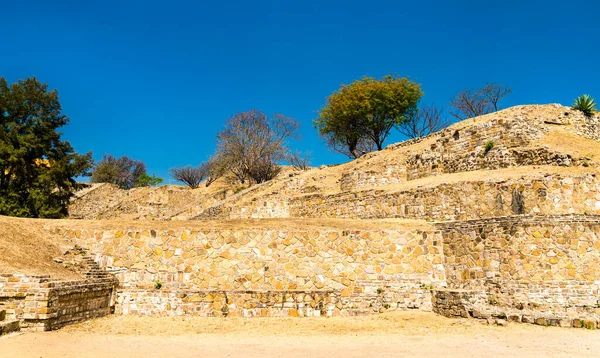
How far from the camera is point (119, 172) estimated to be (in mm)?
68438

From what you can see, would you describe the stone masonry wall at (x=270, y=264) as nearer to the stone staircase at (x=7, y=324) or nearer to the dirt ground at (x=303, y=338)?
the dirt ground at (x=303, y=338)

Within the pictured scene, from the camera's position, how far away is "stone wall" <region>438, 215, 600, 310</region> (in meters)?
14.1

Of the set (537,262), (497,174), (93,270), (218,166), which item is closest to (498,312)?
(537,262)

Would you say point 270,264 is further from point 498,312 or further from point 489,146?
point 489,146

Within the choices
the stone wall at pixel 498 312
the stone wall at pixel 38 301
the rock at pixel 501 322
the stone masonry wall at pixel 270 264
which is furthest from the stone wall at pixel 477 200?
the stone wall at pixel 38 301

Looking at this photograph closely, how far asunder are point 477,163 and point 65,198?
70.4ft

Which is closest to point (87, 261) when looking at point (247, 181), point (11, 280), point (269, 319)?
point (11, 280)

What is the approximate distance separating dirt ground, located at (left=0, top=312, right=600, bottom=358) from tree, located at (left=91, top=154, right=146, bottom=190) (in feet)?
177

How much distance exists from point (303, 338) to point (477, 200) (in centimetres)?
1043

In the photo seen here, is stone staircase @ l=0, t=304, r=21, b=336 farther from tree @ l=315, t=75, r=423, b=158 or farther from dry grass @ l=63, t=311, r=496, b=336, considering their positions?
tree @ l=315, t=75, r=423, b=158

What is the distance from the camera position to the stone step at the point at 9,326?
33.8ft

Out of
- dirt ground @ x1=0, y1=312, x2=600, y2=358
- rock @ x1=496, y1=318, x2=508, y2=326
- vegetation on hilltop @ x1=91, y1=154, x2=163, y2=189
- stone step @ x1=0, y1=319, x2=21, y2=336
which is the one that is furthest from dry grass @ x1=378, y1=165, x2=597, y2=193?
vegetation on hilltop @ x1=91, y1=154, x2=163, y2=189

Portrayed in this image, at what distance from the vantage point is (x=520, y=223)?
14.7 m

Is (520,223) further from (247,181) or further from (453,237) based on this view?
(247,181)
